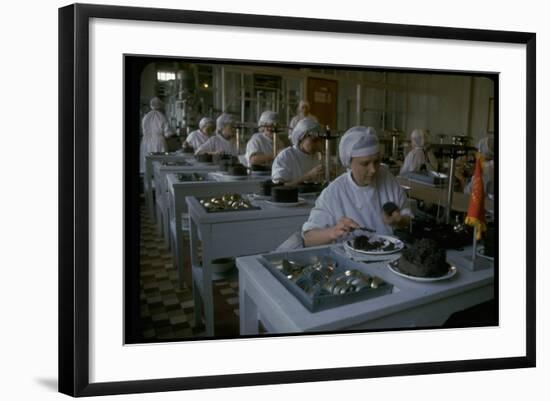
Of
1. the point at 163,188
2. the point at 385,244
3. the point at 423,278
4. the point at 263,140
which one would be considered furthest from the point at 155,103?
the point at 423,278

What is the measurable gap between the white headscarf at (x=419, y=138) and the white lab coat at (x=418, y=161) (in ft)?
0.07

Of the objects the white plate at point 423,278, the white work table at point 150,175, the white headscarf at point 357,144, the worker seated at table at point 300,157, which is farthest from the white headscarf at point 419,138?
the white work table at point 150,175

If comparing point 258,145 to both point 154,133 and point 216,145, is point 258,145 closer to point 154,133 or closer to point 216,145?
point 216,145

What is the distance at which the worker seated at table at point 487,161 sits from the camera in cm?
235

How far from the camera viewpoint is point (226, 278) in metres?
2.12

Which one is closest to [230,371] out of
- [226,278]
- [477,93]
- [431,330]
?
[226,278]

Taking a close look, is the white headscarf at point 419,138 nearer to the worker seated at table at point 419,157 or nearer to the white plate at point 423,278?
the worker seated at table at point 419,157

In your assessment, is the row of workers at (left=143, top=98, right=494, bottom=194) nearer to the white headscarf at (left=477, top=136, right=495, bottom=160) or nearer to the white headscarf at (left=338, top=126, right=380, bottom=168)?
the white headscarf at (left=338, top=126, right=380, bottom=168)

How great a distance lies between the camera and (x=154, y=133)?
2.03 metres

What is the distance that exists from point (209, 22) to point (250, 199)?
2.21ft

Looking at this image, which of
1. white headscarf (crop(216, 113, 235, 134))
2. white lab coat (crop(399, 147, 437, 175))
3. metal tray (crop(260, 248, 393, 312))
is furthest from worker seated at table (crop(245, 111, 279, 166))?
white lab coat (crop(399, 147, 437, 175))

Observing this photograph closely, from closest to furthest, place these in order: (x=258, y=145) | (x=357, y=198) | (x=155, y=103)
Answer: (x=155, y=103)
(x=258, y=145)
(x=357, y=198)

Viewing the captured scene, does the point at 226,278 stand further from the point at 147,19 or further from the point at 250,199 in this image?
the point at 147,19

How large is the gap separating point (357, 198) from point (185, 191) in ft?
2.23
